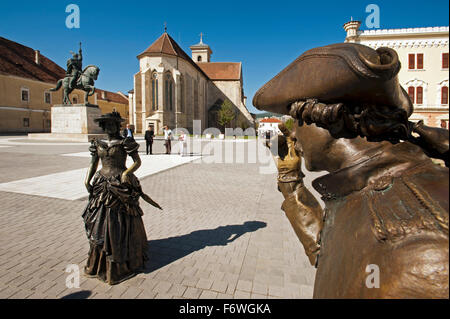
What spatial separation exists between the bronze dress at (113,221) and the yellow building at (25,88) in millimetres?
38532

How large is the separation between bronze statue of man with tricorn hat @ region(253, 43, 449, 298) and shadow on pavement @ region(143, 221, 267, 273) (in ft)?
9.87

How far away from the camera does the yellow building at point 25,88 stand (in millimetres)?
35875

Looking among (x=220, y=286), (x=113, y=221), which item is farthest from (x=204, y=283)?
(x=113, y=221)

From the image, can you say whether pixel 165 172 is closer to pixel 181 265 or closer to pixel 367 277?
pixel 181 265

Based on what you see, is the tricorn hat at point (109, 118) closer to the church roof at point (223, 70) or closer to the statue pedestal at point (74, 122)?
the statue pedestal at point (74, 122)

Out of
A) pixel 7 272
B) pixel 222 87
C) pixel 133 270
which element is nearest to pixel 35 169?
pixel 7 272

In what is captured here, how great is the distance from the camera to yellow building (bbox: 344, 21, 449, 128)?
23703 millimetres

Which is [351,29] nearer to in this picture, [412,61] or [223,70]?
[412,61]

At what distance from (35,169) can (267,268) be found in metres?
9.94

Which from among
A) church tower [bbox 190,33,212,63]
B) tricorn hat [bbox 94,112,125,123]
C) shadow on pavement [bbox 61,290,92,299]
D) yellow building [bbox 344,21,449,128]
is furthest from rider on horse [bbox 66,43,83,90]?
church tower [bbox 190,33,212,63]

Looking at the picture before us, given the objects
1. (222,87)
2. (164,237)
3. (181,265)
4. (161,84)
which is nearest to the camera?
(181,265)

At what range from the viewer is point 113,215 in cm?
297

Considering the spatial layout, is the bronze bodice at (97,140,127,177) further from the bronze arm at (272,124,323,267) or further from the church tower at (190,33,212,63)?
the church tower at (190,33,212,63)

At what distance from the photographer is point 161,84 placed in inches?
1492
